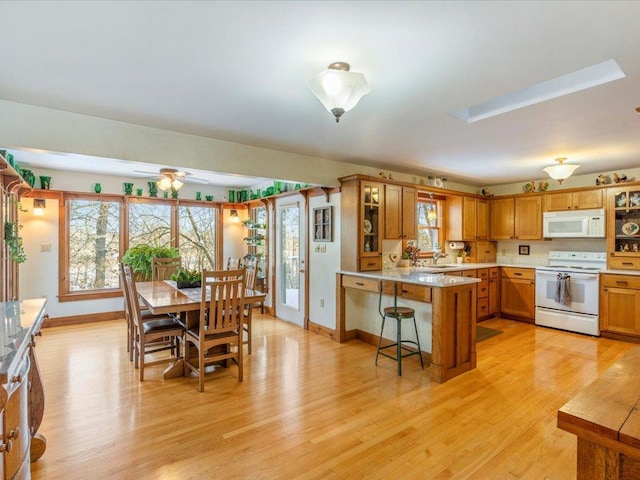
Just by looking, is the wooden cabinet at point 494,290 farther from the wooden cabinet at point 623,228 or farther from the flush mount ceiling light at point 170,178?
Result: the flush mount ceiling light at point 170,178

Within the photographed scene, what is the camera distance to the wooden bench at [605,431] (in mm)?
882

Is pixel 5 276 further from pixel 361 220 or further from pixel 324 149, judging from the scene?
pixel 361 220

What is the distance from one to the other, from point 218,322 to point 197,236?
389 cm

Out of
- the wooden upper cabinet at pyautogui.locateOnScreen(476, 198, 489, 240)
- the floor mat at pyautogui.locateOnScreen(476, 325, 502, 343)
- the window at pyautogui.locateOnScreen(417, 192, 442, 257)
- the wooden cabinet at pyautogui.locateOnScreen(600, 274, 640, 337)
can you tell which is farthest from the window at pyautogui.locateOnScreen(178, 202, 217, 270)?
the wooden cabinet at pyautogui.locateOnScreen(600, 274, 640, 337)

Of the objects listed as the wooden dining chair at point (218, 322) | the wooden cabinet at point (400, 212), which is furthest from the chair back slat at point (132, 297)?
the wooden cabinet at point (400, 212)

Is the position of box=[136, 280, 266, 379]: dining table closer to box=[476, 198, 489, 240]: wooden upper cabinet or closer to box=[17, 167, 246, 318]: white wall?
box=[17, 167, 246, 318]: white wall

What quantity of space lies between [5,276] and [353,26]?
14.3ft

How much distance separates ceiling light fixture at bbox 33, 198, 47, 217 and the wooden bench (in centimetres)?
644

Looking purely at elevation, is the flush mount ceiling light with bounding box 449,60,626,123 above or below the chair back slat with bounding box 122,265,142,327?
above

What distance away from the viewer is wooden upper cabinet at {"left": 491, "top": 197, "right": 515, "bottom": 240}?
606 centimetres

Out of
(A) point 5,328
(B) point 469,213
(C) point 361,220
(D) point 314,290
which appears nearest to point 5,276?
(A) point 5,328

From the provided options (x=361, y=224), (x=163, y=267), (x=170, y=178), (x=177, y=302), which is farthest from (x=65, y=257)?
(x=361, y=224)

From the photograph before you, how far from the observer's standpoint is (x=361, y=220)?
14.3 ft

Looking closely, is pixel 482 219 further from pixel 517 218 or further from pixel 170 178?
pixel 170 178
